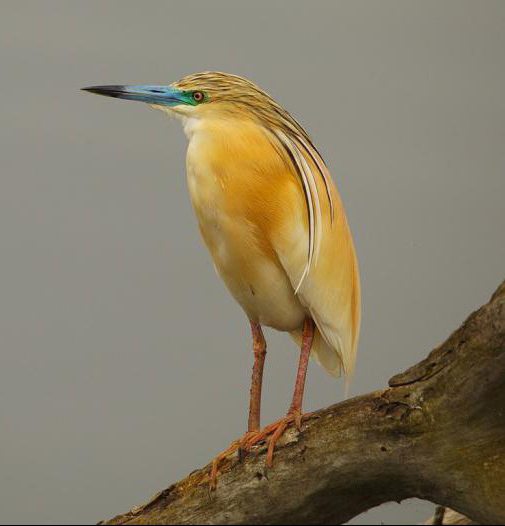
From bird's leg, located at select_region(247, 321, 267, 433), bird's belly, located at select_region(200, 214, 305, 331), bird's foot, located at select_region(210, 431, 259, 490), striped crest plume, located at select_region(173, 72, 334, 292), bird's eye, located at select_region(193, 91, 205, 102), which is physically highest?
bird's eye, located at select_region(193, 91, 205, 102)

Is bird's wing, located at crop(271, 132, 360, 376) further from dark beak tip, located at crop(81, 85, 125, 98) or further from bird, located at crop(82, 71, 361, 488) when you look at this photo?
dark beak tip, located at crop(81, 85, 125, 98)

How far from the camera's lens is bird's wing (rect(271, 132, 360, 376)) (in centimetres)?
171

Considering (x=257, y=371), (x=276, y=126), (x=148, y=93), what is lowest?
(x=257, y=371)

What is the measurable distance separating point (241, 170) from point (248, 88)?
0.18 metres

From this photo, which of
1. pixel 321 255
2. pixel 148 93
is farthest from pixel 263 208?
pixel 148 93

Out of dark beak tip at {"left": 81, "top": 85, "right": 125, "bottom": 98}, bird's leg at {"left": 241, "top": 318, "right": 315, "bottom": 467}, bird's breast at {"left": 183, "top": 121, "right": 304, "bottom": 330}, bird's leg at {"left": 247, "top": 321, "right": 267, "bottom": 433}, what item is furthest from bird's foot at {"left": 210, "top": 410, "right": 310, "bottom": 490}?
dark beak tip at {"left": 81, "top": 85, "right": 125, "bottom": 98}

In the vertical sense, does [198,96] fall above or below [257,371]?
above

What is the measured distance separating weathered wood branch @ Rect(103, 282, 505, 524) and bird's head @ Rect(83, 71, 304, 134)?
561 millimetres

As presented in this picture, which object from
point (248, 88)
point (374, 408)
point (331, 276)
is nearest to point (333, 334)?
point (331, 276)

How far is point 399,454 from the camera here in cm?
161

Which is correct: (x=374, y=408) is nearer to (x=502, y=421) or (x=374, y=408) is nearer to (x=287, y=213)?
(x=502, y=421)

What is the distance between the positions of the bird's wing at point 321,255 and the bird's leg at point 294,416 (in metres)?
0.04

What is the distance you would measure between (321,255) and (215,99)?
0.36 m

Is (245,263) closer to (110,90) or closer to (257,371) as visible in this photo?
(257,371)
